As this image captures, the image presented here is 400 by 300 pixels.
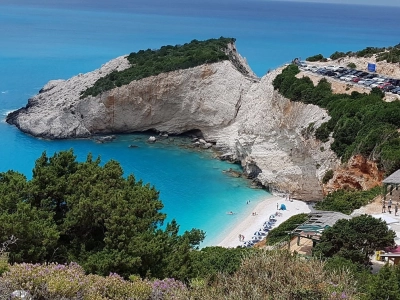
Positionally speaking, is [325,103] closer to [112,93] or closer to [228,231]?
[228,231]

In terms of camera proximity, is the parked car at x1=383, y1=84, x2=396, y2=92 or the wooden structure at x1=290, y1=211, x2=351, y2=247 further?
the parked car at x1=383, y1=84, x2=396, y2=92

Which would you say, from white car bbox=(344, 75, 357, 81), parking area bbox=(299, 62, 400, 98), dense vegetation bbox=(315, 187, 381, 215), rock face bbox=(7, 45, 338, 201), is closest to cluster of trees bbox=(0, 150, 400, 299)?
dense vegetation bbox=(315, 187, 381, 215)

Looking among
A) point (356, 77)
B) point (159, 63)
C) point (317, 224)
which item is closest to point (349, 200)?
point (317, 224)

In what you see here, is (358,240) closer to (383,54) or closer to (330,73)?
(330,73)

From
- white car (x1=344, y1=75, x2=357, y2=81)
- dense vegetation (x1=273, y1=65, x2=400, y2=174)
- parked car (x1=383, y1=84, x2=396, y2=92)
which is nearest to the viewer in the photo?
dense vegetation (x1=273, y1=65, x2=400, y2=174)

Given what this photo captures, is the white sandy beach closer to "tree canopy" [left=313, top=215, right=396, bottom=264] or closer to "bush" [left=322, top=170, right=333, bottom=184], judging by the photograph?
"bush" [left=322, top=170, right=333, bottom=184]
